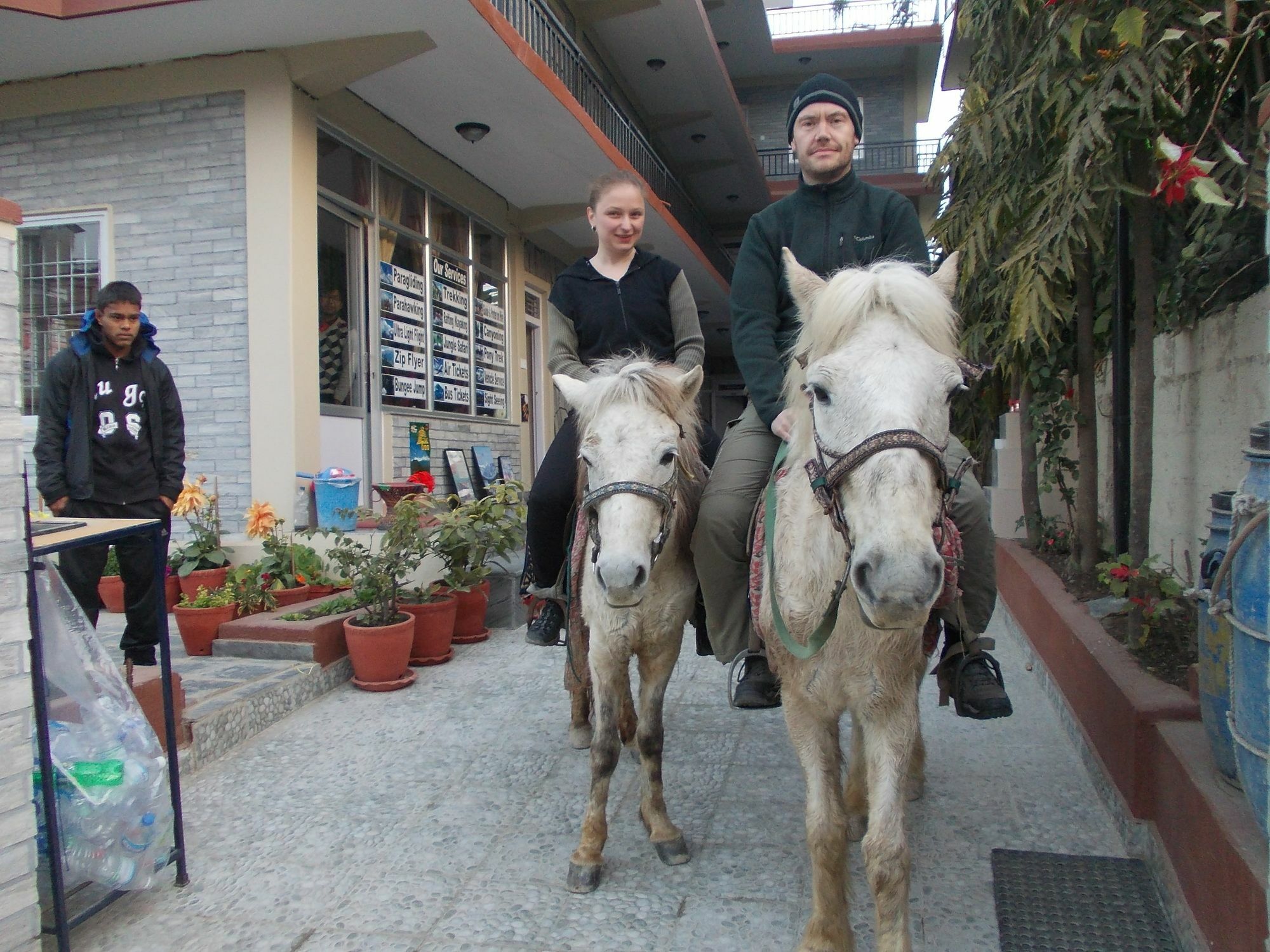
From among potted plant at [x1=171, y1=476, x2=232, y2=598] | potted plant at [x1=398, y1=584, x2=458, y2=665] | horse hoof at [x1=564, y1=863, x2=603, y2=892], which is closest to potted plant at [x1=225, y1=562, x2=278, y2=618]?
potted plant at [x1=171, y1=476, x2=232, y2=598]

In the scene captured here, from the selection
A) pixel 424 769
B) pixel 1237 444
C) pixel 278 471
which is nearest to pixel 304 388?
pixel 278 471

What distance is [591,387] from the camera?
2900 millimetres

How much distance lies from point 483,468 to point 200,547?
390 centimetres

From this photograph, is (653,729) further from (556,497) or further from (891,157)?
(891,157)

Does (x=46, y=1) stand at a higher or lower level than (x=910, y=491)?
higher

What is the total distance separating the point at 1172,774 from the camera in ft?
8.33

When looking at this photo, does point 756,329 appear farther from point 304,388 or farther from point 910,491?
point 304,388

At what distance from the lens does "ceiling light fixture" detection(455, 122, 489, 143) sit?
846 centimetres

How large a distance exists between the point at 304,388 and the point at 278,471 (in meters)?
0.74

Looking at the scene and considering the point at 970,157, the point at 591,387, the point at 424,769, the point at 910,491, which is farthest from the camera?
the point at 970,157

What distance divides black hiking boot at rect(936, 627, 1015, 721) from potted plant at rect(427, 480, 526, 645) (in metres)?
3.46

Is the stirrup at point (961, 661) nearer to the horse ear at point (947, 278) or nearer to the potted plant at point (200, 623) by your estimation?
the horse ear at point (947, 278)

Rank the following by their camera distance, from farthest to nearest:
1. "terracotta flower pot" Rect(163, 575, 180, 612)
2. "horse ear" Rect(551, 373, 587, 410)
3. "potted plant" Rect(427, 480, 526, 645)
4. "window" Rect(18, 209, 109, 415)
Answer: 1. "window" Rect(18, 209, 109, 415)
2. "terracotta flower pot" Rect(163, 575, 180, 612)
3. "potted plant" Rect(427, 480, 526, 645)
4. "horse ear" Rect(551, 373, 587, 410)

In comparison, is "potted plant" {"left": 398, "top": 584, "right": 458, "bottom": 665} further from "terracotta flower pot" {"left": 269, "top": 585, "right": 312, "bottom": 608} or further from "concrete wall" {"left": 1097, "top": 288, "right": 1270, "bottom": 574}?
"concrete wall" {"left": 1097, "top": 288, "right": 1270, "bottom": 574}
